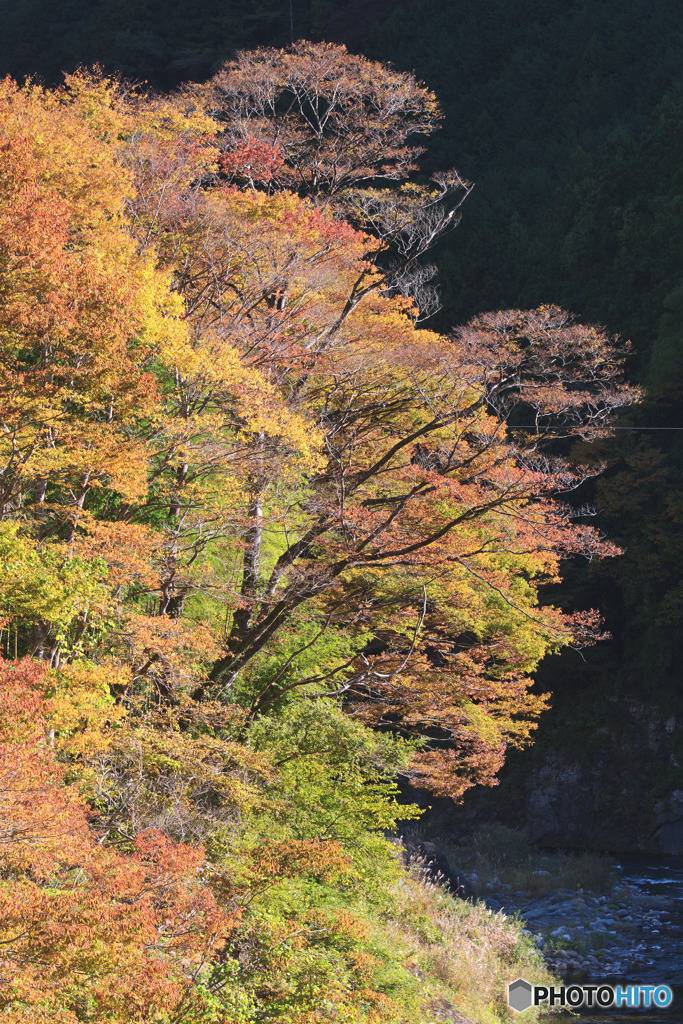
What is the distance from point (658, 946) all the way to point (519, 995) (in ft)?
14.1

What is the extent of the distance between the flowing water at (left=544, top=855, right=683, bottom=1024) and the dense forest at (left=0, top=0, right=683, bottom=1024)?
1.47m

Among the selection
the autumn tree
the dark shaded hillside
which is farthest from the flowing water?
the autumn tree

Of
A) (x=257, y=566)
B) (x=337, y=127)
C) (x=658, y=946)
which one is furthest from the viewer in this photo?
(x=337, y=127)

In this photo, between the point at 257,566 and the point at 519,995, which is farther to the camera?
the point at 257,566

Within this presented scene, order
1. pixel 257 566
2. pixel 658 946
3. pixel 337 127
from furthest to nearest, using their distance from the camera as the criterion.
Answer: pixel 337 127 → pixel 658 946 → pixel 257 566

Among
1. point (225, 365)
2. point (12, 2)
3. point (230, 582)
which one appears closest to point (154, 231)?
point (225, 365)

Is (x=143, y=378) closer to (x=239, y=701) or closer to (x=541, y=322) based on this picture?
(x=239, y=701)

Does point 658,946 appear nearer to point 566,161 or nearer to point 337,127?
point 337,127

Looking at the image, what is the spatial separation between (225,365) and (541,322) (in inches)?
490

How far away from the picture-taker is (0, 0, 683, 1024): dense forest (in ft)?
26.9

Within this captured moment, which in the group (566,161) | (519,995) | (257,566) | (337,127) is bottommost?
(519,995)

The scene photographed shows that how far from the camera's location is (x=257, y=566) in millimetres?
14148

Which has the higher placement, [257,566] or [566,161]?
[566,161]

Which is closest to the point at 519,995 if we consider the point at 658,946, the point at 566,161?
the point at 658,946
